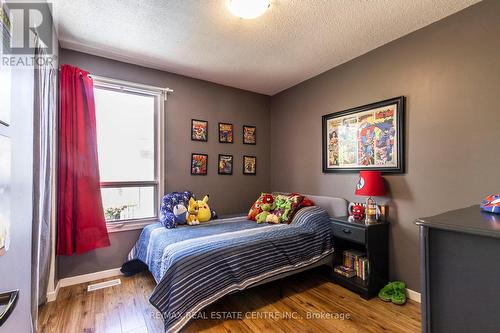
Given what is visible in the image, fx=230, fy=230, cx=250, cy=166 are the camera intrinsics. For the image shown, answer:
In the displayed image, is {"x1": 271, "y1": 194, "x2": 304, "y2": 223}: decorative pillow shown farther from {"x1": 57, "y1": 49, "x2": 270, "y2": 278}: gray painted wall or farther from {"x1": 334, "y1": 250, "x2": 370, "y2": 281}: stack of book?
{"x1": 57, "y1": 49, "x2": 270, "y2": 278}: gray painted wall

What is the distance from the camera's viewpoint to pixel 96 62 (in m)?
2.62

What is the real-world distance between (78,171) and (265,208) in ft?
6.97

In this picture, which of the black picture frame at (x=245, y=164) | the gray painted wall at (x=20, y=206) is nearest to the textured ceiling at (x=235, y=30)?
the gray painted wall at (x=20, y=206)

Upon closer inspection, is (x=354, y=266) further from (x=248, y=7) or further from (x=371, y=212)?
(x=248, y=7)

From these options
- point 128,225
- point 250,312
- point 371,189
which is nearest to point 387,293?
point 371,189

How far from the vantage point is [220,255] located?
1.87 metres

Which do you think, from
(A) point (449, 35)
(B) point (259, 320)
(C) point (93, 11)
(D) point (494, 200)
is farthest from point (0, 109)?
(A) point (449, 35)

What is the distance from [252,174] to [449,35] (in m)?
2.78

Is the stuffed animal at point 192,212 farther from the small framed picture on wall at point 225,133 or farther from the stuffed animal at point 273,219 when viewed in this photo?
the small framed picture on wall at point 225,133

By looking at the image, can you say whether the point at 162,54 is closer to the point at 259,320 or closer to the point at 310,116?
the point at 310,116

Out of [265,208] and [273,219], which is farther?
[265,208]

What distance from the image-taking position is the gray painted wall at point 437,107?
5.91ft

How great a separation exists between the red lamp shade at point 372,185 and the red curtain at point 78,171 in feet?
9.15

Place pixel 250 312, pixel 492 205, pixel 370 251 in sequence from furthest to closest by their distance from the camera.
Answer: pixel 370 251
pixel 250 312
pixel 492 205
